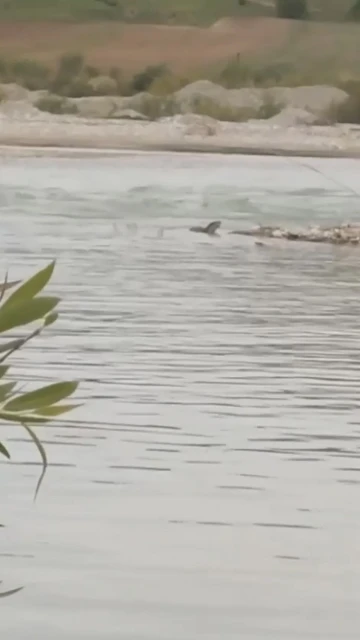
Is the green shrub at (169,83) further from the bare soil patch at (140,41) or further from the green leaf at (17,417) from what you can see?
the green leaf at (17,417)

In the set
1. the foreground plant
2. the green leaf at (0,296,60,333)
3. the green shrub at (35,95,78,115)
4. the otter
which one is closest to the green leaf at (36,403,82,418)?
the foreground plant

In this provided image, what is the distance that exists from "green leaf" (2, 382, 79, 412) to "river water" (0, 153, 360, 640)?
74 mm

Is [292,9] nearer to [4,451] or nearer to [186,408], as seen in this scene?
[186,408]

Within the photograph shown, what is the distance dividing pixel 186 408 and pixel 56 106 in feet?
1.37

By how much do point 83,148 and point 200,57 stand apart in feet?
0.58

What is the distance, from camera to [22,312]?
807 millimetres

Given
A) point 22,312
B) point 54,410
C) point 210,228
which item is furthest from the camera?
point 210,228

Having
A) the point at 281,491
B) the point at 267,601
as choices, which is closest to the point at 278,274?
the point at 281,491

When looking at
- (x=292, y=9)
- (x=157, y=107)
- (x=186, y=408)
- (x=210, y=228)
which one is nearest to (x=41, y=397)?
(x=186, y=408)

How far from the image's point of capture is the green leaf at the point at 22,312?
0.79 m

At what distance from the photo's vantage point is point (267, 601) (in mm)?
890

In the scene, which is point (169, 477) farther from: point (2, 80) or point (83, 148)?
point (2, 80)

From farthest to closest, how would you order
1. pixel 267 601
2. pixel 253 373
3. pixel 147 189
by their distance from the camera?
pixel 147 189
pixel 253 373
pixel 267 601

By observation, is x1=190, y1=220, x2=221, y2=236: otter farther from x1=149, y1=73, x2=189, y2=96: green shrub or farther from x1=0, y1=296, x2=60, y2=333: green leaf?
x1=0, y1=296, x2=60, y2=333: green leaf
